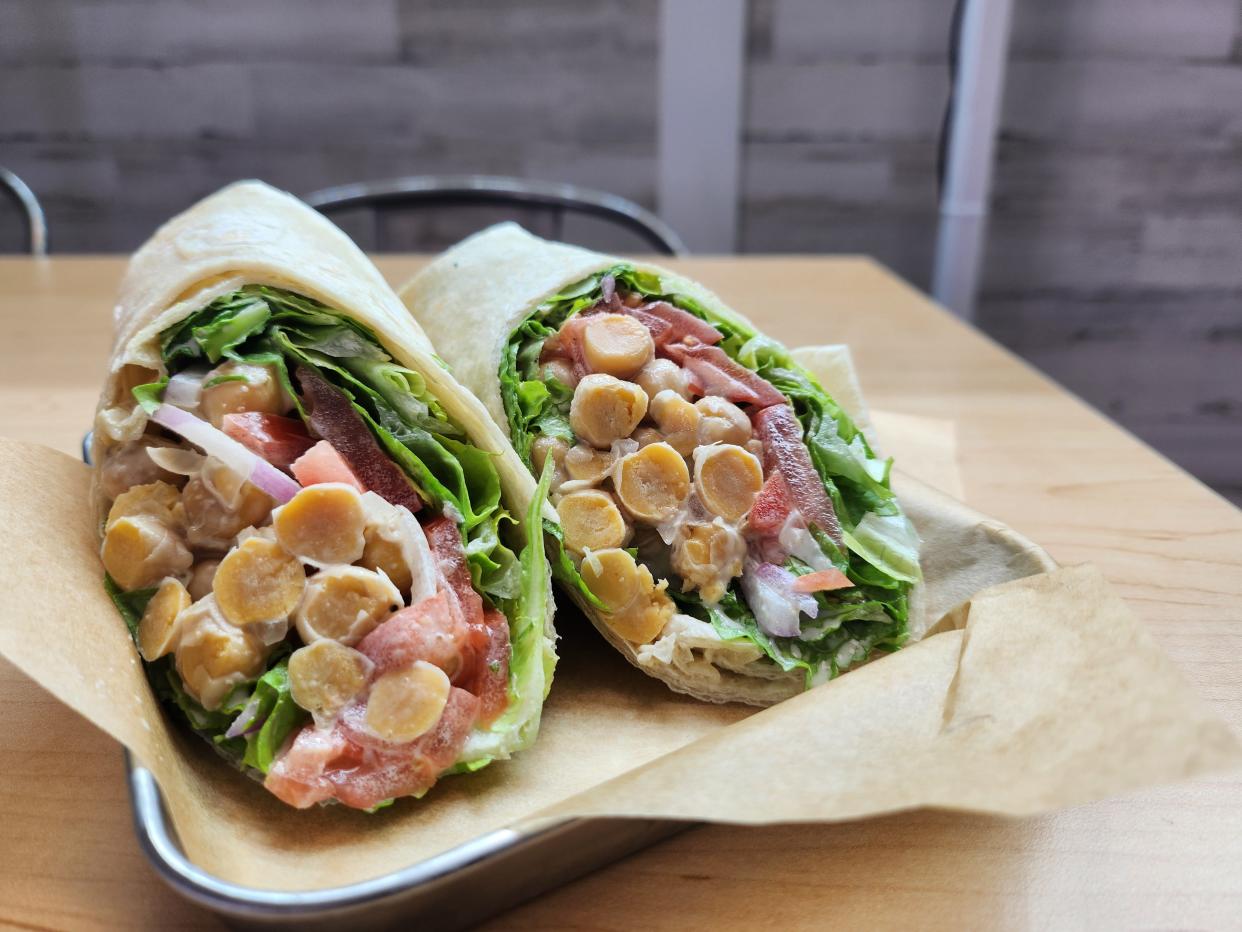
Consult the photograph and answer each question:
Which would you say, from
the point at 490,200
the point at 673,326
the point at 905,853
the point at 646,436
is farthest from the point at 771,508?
the point at 490,200

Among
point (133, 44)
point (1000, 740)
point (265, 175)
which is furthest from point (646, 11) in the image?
point (1000, 740)

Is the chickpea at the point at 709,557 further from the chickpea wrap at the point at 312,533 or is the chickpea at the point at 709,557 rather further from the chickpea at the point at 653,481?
the chickpea wrap at the point at 312,533

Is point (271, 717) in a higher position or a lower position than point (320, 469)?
lower

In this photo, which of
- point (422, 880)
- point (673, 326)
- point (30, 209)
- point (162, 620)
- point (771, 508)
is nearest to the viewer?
point (422, 880)

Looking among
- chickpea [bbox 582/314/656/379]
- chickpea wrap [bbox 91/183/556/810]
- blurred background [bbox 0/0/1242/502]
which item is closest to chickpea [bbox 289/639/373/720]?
chickpea wrap [bbox 91/183/556/810]

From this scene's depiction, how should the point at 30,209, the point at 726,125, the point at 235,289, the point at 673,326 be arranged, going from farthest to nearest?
the point at 726,125
the point at 30,209
the point at 673,326
the point at 235,289

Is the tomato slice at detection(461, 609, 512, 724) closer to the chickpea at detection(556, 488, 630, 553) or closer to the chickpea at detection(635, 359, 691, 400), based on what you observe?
the chickpea at detection(556, 488, 630, 553)

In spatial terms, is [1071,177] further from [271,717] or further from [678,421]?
[271,717]
